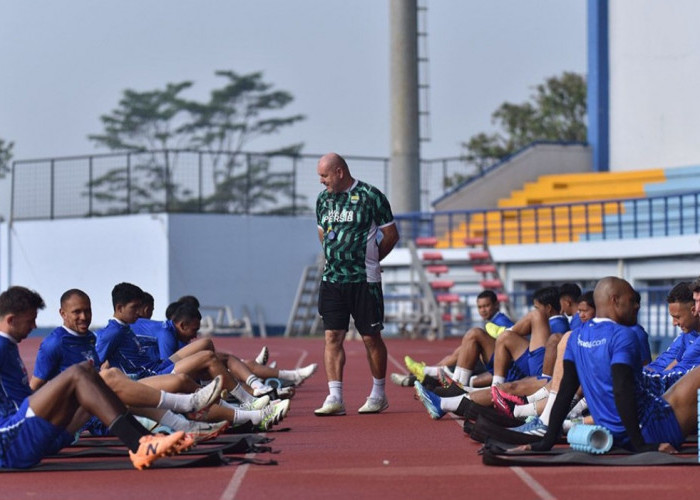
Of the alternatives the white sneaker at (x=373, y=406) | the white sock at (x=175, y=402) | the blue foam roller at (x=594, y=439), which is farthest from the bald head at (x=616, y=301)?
the white sneaker at (x=373, y=406)

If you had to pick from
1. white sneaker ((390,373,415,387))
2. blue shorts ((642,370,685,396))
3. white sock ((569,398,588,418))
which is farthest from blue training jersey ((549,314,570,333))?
white sneaker ((390,373,415,387))

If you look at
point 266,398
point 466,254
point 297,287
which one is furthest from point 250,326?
point 266,398

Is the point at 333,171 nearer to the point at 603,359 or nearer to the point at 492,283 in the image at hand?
the point at 603,359

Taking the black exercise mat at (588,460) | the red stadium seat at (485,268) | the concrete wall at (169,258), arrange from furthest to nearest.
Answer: the concrete wall at (169,258), the red stadium seat at (485,268), the black exercise mat at (588,460)

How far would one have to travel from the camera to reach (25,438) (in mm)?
7805

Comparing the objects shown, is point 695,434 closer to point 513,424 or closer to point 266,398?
point 513,424

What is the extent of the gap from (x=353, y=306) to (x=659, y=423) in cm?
425

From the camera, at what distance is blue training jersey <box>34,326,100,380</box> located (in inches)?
342

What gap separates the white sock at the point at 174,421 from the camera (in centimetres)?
880

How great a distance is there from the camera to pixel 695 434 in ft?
28.4

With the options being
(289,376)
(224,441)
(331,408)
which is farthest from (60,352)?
(289,376)

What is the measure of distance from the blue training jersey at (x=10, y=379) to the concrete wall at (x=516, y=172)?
1079 inches

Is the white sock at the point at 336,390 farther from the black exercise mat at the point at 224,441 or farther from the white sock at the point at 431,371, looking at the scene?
the white sock at the point at 431,371

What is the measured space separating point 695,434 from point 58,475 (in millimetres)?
3676
